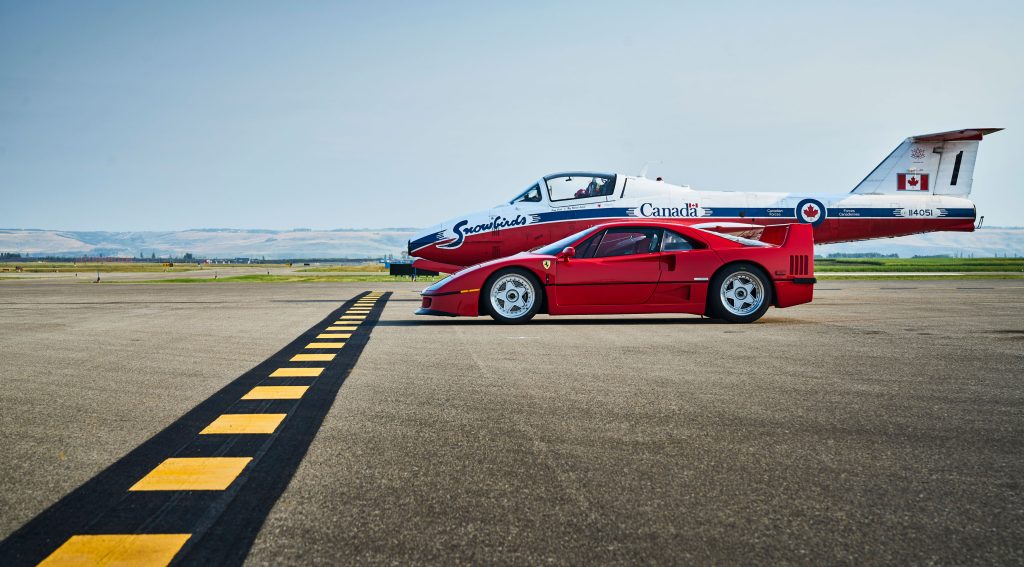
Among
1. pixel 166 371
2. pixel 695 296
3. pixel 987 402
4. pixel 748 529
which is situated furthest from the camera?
pixel 695 296

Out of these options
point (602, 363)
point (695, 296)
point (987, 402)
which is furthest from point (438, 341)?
point (987, 402)

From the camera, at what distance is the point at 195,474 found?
3348 mm

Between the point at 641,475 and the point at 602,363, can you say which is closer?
the point at 641,475

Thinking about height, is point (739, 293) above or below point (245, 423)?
above

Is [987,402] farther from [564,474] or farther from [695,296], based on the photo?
[695,296]

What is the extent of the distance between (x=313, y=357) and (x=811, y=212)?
12.8 meters

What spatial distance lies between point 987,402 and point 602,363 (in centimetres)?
289

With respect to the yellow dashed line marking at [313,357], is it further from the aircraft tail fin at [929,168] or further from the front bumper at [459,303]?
the aircraft tail fin at [929,168]

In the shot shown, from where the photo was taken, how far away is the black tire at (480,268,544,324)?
1037 cm

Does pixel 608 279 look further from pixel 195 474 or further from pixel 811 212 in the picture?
pixel 811 212

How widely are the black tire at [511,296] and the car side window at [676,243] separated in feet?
5.90

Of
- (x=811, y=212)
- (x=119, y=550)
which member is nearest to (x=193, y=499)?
(x=119, y=550)

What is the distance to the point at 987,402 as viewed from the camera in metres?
4.81

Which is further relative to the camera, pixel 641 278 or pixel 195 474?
pixel 641 278
